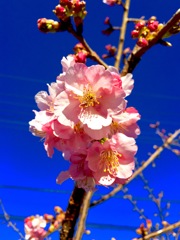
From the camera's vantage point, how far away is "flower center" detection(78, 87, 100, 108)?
0.80 m

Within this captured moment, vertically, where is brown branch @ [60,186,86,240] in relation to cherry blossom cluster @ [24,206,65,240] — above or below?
below

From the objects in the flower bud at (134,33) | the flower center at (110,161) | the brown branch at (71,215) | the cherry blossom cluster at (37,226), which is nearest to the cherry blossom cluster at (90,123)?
the flower center at (110,161)

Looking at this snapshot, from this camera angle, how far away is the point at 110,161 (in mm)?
836

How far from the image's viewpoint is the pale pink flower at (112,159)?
793 mm

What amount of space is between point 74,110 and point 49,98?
0.28ft

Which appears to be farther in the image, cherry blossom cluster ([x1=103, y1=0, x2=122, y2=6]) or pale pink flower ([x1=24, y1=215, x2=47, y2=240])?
pale pink flower ([x1=24, y1=215, x2=47, y2=240])

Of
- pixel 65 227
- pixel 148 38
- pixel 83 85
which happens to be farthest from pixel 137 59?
pixel 65 227

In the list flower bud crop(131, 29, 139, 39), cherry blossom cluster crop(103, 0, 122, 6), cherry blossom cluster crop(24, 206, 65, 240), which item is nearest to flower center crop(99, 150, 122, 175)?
flower bud crop(131, 29, 139, 39)

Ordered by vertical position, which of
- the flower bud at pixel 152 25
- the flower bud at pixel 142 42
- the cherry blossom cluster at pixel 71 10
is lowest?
the flower bud at pixel 142 42

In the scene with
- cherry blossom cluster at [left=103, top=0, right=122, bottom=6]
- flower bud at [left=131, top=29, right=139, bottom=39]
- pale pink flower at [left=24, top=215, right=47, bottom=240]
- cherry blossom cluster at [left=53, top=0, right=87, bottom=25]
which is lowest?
flower bud at [left=131, top=29, right=139, bottom=39]

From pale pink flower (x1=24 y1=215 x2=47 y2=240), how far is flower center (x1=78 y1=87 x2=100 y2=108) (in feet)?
6.28

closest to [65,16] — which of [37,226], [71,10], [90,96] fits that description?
[71,10]

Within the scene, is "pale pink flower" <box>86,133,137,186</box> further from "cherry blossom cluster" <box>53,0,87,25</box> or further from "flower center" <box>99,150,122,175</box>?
"cherry blossom cluster" <box>53,0,87,25</box>

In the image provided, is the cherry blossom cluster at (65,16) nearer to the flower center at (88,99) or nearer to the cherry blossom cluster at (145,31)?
the cherry blossom cluster at (145,31)
